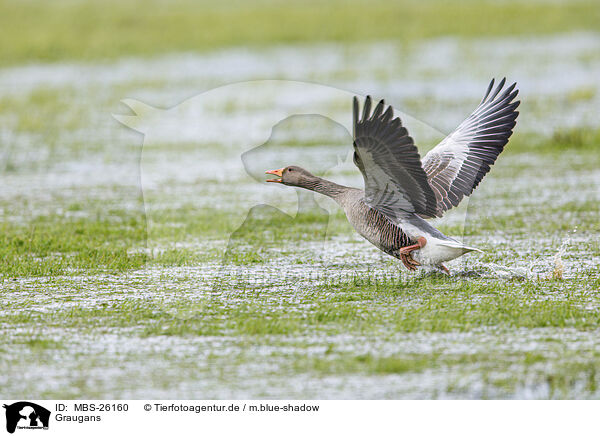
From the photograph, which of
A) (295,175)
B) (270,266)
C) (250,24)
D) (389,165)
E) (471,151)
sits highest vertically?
(250,24)

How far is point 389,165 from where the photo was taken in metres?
7.75

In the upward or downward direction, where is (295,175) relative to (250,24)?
downward

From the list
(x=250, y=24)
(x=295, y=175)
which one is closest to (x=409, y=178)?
(x=295, y=175)

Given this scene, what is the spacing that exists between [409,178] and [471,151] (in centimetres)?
161

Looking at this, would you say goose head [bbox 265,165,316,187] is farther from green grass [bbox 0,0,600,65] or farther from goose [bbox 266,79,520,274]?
green grass [bbox 0,0,600,65]

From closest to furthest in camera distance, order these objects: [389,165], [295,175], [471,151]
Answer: [389,165], [295,175], [471,151]

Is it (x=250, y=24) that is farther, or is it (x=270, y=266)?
(x=250, y=24)
